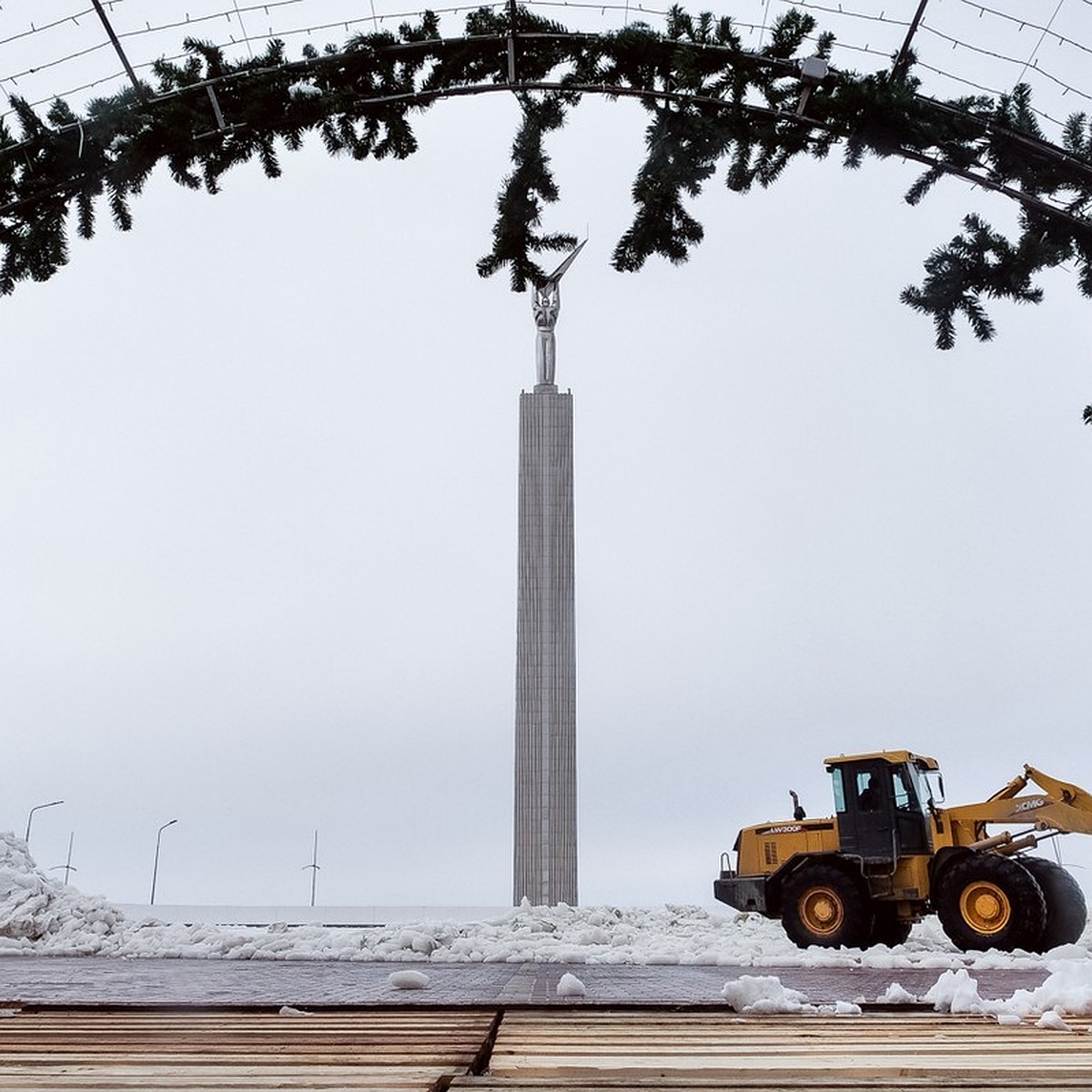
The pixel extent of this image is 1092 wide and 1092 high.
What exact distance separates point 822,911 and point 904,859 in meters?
1.09

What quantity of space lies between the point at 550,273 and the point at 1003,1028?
2578 millimetres

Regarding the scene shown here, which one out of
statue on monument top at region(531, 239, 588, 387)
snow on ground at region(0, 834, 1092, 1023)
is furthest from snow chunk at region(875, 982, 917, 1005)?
statue on monument top at region(531, 239, 588, 387)

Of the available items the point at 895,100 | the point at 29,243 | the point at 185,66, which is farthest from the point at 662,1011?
the point at 185,66

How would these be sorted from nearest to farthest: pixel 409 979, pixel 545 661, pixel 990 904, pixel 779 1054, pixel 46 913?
pixel 779 1054 → pixel 409 979 → pixel 990 904 → pixel 46 913 → pixel 545 661

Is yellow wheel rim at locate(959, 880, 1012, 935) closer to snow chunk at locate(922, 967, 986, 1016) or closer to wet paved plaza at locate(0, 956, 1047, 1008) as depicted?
wet paved plaza at locate(0, 956, 1047, 1008)

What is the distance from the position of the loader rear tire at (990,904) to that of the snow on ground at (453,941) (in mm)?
211

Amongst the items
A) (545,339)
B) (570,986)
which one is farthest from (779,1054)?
(545,339)

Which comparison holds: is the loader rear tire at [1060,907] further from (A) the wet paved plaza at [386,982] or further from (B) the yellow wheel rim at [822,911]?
(B) the yellow wheel rim at [822,911]

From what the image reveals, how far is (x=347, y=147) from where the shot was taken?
11.8ft

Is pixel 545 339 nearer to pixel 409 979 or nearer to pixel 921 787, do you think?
pixel 921 787

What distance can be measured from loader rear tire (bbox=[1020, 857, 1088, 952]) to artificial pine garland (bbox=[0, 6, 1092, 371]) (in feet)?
28.8

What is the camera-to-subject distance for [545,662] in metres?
26.3

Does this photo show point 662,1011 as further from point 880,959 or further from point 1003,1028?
point 880,959

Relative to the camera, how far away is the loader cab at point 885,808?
12.0 m
